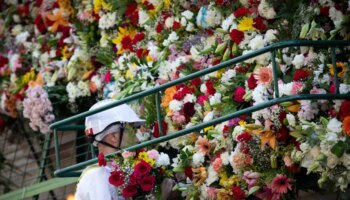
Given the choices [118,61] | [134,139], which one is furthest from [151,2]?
[134,139]

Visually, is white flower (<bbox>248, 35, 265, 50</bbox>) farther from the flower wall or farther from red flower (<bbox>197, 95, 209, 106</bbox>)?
red flower (<bbox>197, 95, 209, 106</bbox>)

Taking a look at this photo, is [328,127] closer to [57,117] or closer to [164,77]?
[164,77]

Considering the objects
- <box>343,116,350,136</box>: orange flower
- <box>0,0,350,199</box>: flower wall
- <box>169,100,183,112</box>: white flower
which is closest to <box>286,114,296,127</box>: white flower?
<box>0,0,350,199</box>: flower wall

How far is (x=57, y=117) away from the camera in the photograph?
1104 centimetres

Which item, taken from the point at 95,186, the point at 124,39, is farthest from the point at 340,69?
the point at 124,39

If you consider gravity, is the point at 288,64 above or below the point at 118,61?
below

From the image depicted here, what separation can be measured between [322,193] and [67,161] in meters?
4.60

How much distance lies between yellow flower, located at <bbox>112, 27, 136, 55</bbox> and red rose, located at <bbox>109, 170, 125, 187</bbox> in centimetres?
314

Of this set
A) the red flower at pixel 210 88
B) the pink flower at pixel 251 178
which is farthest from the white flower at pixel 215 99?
the pink flower at pixel 251 178

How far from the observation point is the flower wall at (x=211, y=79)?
7352mm

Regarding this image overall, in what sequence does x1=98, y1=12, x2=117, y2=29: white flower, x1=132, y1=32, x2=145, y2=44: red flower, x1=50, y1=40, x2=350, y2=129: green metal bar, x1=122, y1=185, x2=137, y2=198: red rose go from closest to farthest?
x1=50, y1=40, x2=350, y2=129: green metal bar < x1=122, y1=185, x2=137, y2=198: red rose < x1=132, y1=32, x2=145, y2=44: red flower < x1=98, y1=12, x2=117, y2=29: white flower

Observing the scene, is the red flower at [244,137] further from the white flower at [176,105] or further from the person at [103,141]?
the white flower at [176,105]

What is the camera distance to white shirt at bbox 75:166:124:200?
693cm

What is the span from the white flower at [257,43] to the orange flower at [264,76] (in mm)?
511
